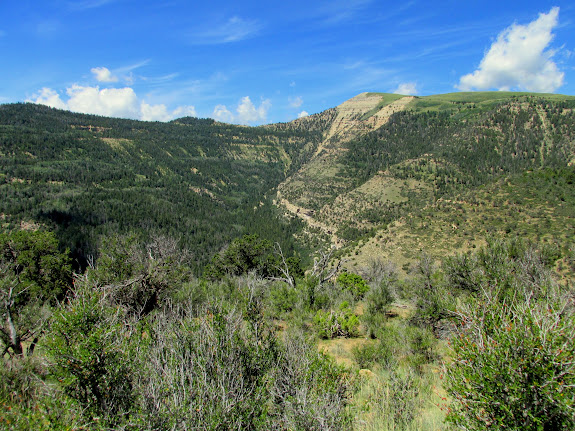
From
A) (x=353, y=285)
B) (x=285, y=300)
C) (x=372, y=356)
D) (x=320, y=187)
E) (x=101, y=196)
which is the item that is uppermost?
(x=101, y=196)

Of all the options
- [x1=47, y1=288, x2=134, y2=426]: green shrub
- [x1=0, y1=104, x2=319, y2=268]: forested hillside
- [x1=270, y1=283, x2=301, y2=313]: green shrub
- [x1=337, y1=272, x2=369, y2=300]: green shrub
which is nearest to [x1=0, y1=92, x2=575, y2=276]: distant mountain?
[x1=0, y1=104, x2=319, y2=268]: forested hillside

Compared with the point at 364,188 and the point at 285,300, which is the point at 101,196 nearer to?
the point at 364,188

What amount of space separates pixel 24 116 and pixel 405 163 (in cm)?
24924

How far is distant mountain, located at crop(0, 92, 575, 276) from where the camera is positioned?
138 ft

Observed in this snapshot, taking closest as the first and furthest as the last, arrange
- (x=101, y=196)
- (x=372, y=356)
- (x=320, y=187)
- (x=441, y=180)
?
(x=372, y=356) < (x=441, y=180) < (x=320, y=187) < (x=101, y=196)

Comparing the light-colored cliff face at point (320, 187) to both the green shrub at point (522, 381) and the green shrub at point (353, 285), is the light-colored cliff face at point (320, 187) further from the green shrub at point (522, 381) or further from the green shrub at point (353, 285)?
the green shrub at point (522, 381)

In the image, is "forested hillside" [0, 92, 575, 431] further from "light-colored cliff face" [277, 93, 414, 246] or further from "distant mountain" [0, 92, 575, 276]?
"light-colored cliff face" [277, 93, 414, 246]

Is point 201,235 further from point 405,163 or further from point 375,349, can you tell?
point 375,349

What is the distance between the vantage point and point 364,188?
94.4m

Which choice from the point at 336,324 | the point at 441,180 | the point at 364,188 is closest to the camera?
the point at 336,324

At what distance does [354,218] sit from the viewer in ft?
273

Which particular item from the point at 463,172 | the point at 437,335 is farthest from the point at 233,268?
the point at 463,172

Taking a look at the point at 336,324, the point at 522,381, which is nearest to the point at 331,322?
the point at 336,324

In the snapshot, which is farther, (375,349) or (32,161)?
(32,161)
